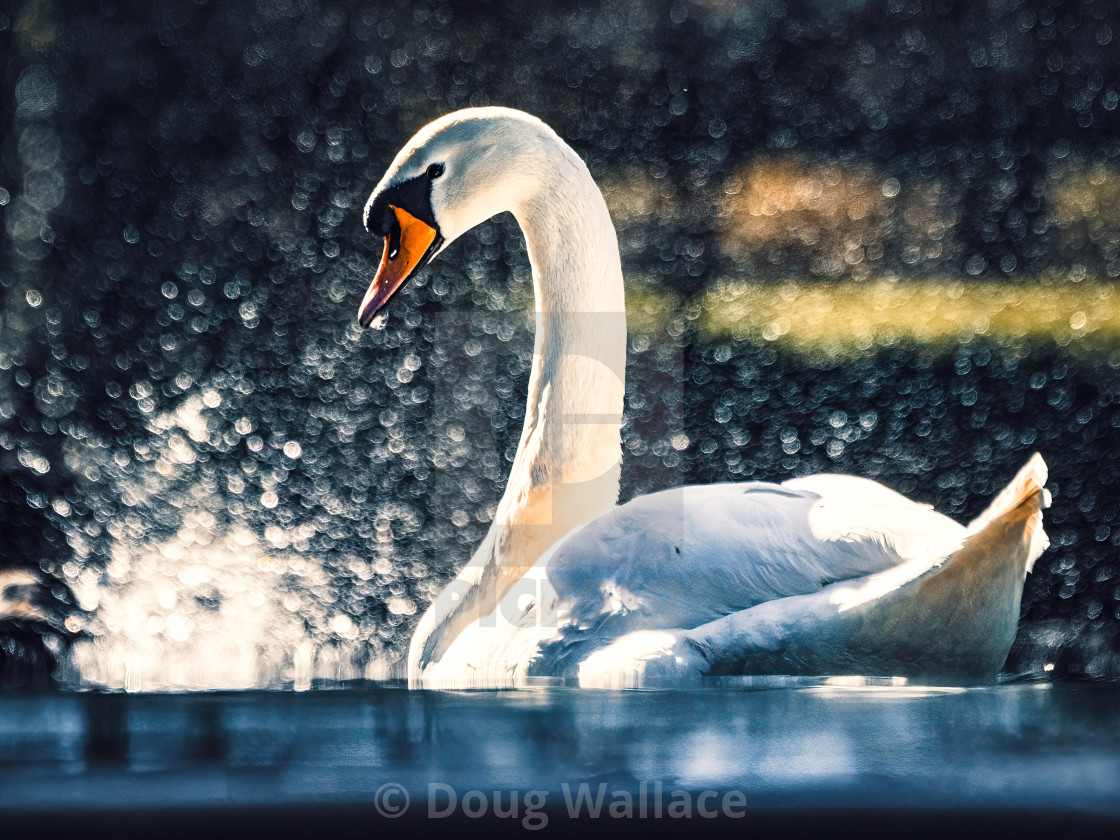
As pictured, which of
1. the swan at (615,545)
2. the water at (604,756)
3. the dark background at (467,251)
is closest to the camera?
the water at (604,756)

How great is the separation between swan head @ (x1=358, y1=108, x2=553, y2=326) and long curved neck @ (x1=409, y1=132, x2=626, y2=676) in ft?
0.04

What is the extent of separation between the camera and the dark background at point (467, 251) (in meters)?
1.22

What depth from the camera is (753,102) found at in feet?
4.16

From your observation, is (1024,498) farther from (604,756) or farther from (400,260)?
(400,260)

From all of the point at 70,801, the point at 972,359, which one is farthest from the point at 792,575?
the point at 972,359

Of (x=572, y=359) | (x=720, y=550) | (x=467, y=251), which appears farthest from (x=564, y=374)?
(x=467, y=251)

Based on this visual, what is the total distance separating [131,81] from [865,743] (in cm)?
125

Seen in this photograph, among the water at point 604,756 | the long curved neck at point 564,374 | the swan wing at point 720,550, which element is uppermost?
the long curved neck at point 564,374

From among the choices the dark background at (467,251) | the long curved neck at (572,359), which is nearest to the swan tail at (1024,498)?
the long curved neck at (572,359)

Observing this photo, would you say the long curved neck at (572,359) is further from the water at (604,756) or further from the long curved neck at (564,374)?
the water at (604,756)

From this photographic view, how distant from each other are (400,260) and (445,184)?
7cm

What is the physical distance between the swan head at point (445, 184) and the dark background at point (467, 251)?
419 millimetres

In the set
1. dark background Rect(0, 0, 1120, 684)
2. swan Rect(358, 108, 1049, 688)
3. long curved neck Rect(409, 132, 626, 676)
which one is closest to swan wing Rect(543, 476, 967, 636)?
swan Rect(358, 108, 1049, 688)

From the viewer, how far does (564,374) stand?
0.84 metres
